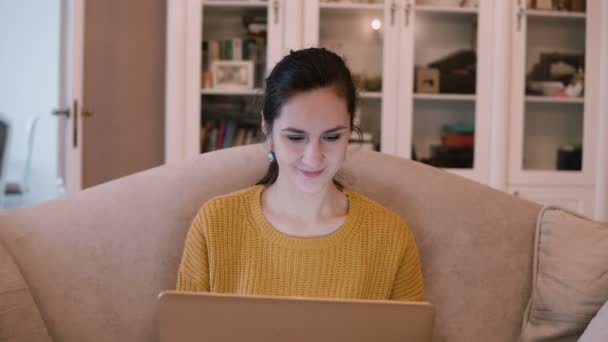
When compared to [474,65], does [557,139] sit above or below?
below

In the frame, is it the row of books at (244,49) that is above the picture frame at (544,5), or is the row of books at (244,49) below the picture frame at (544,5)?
below

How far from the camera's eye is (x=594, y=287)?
145 centimetres

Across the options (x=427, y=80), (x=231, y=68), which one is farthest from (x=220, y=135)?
(x=427, y=80)

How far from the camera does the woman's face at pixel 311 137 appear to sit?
1.39 meters

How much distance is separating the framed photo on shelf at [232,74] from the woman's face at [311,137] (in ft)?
6.98

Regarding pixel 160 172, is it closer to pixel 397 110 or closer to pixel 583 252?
→ pixel 583 252

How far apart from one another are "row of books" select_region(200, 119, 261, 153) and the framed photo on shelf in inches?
6.6

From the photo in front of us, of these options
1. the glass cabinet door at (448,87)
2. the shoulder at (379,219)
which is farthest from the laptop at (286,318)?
the glass cabinet door at (448,87)

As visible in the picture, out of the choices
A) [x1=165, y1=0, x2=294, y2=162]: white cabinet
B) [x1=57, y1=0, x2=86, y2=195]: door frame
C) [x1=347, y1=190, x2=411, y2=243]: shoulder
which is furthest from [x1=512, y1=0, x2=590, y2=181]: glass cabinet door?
[x1=347, y1=190, x2=411, y2=243]: shoulder

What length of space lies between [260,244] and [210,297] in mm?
505

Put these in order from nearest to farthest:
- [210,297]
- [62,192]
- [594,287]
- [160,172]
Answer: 1. [210,297]
2. [594,287]
3. [160,172]
4. [62,192]

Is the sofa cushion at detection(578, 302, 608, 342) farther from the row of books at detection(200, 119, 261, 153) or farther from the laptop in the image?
the row of books at detection(200, 119, 261, 153)

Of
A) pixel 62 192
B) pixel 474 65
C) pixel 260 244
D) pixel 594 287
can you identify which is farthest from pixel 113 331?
pixel 474 65

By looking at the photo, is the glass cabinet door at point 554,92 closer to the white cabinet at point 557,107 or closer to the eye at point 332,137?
the white cabinet at point 557,107
